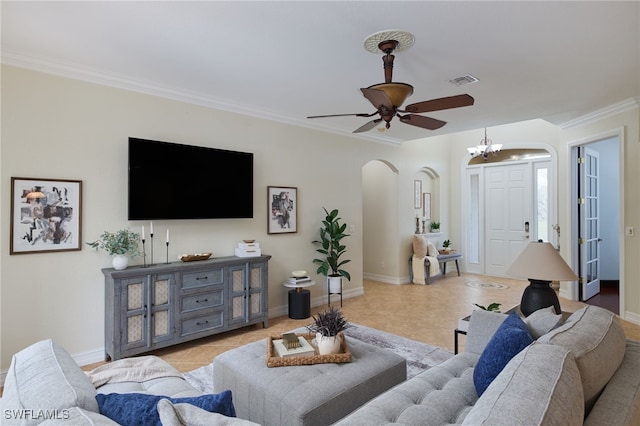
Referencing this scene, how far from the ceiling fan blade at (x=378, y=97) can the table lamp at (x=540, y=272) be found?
1.46 m

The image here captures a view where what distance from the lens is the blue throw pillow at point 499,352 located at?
1.55m

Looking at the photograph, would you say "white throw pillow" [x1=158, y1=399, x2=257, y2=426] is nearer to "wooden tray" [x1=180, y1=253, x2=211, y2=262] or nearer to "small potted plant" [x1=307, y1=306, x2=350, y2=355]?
"small potted plant" [x1=307, y1=306, x2=350, y2=355]

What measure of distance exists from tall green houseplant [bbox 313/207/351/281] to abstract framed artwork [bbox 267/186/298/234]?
48 centimetres

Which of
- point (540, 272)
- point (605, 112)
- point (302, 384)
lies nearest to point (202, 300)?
point (302, 384)

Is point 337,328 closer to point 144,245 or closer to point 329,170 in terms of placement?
point 144,245

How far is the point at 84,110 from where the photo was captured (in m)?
3.34

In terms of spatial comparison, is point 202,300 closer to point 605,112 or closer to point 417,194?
point 417,194

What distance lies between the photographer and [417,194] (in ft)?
24.5

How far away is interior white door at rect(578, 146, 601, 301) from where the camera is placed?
5.43 metres

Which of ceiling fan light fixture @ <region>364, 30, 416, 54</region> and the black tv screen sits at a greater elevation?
ceiling fan light fixture @ <region>364, 30, 416, 54</region>

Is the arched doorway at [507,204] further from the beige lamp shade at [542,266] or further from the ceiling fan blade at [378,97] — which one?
the ceiling fan blade at [378,97]

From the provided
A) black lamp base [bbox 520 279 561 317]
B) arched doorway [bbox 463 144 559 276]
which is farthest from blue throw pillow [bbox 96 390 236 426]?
arched doorway [bbox 463 144 559 276]

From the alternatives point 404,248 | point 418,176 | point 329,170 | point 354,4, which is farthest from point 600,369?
point 418,176

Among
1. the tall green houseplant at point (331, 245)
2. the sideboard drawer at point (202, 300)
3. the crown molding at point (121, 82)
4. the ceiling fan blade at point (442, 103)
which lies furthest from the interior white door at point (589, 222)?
the sideboard drawer at point (202, 300)
